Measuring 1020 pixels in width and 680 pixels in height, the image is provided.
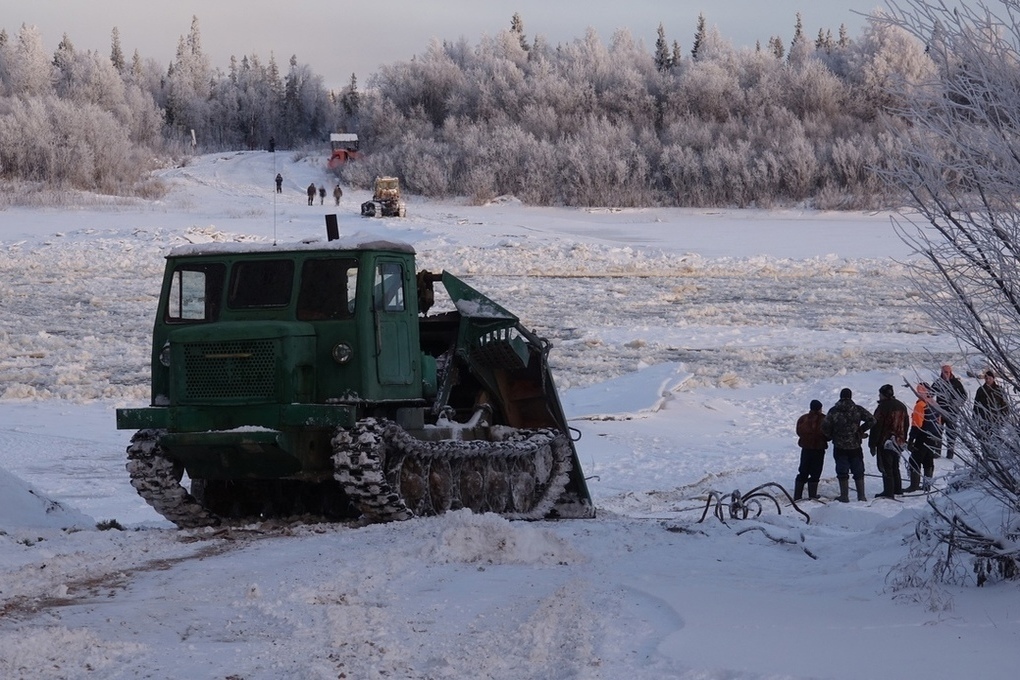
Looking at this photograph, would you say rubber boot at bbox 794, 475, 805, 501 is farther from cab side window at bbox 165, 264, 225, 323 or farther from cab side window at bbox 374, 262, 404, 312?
cab side window at bbox 165, 264, 225, 323

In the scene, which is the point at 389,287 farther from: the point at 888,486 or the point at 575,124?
the point at 575,124

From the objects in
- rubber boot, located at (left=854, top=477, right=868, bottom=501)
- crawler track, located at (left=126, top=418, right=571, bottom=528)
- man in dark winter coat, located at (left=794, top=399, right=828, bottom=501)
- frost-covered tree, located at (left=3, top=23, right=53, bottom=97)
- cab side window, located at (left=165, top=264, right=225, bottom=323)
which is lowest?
rubber boot, located at (left=854, top=477, right=868, bottom=501)

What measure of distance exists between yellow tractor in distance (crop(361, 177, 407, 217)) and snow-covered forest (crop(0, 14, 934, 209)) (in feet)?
39.0

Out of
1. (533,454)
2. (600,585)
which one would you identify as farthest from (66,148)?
(600,585)

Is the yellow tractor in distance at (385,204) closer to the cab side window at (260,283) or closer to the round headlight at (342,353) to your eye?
the cab side window at (260,283)

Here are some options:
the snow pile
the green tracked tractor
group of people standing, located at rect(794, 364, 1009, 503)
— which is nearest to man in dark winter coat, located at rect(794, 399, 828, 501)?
group of people standing, located at rect(794, 364, 1009, 503)

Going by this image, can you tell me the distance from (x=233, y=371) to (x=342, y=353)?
92 centimetres

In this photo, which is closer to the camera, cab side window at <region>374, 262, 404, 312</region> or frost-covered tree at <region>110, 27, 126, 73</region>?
cab side window at <region>374, 262, 404, 312</region>

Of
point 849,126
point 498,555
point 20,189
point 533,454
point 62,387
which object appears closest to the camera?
point 498,555

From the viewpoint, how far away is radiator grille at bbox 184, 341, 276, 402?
11.0 metres

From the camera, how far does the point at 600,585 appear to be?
877cm

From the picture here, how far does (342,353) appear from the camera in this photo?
11359 millimetres

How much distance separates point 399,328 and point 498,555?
302 cm

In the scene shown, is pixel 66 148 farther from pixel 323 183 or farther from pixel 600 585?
pixel 600 585
